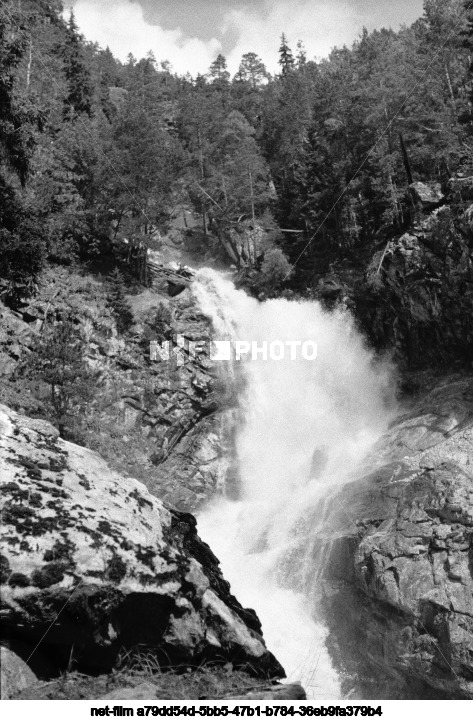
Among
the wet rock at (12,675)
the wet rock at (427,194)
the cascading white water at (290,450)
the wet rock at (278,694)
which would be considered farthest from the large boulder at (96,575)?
the wet rock at (427,194)

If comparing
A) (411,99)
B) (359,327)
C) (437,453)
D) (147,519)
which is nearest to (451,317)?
(359,327)

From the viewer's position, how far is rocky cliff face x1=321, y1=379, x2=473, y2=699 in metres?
11.0

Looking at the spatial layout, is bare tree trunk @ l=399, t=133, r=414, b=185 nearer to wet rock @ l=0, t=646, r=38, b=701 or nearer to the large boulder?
the large boulder

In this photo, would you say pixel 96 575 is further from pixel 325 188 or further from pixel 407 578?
pixel 325 188

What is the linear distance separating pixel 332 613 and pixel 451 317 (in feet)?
38.7

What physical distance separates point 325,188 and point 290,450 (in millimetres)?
14222

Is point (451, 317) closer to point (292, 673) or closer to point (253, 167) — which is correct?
point (292, 673)

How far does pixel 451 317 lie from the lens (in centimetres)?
2020

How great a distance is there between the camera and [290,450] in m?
22.7

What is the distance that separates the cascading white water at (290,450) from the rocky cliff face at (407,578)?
30.5 inches

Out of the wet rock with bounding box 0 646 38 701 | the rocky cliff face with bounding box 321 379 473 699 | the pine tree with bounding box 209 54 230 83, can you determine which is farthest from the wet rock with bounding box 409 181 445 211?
the pine tree with bounding box 209 54 230 83

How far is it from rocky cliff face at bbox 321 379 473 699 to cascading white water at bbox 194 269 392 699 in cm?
77

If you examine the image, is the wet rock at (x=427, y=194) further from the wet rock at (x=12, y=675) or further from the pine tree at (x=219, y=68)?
the pine tree at (x=219, y=68)
